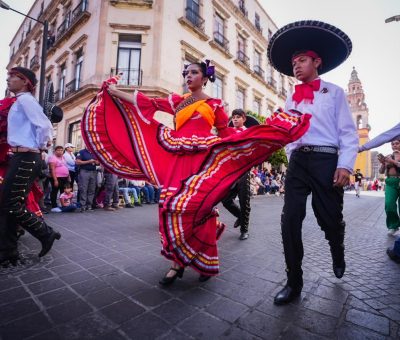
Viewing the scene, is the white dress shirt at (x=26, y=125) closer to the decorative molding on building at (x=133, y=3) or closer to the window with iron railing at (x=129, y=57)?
the window with iron railing at (x=129, y=57)

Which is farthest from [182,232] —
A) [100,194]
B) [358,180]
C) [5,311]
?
[358,180]

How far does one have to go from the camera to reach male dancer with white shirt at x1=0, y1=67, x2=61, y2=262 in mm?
2820

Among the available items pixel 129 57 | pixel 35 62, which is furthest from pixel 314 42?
pixel 35 62

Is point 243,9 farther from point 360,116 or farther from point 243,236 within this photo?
point 360,116

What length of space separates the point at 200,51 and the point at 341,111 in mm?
17074

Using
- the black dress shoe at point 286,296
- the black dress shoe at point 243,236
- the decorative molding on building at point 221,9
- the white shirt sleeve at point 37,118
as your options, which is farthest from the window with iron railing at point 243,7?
the black dress shoe at point 286,296

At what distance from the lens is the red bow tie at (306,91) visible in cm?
237

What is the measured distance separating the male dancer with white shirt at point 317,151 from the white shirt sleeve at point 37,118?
2580 millimetres

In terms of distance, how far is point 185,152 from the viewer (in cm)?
238

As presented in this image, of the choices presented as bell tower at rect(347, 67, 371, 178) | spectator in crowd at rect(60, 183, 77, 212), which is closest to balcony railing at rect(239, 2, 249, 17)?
spectator in crowd at rect(60, 183, 77, 212)

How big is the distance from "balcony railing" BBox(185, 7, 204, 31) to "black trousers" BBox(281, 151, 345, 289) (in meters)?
17.5

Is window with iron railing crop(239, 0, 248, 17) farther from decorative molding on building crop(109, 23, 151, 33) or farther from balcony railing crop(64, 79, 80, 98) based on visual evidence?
balcony railing crop(64, 79, 80, 98)

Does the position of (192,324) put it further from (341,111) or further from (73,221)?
(73,221)

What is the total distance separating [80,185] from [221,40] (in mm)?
17072
